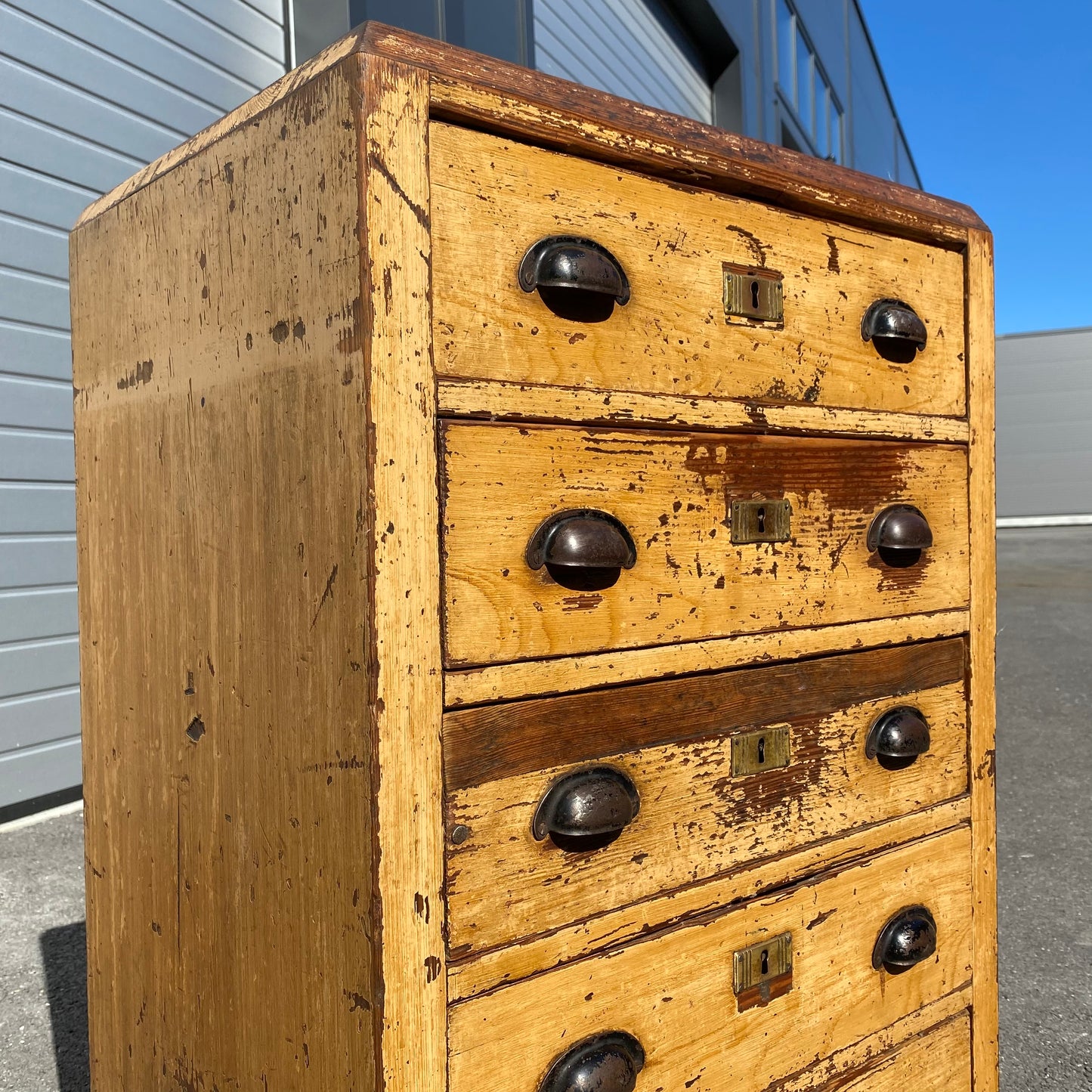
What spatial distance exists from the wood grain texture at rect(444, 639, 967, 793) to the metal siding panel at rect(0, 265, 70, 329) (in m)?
2.88

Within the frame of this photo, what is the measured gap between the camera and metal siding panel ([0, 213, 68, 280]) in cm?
322

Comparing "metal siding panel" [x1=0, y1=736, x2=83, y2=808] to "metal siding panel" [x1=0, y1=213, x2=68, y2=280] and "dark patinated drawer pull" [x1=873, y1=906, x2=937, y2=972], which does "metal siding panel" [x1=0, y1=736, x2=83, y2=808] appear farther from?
"dark patinated drawer pull" [x1=873, y1=906, x2=937, y2=972]

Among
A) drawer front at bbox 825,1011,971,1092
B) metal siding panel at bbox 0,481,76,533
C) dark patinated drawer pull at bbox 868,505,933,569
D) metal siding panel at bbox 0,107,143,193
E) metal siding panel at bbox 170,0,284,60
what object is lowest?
drawer front at bbox 825,1011,971,1092

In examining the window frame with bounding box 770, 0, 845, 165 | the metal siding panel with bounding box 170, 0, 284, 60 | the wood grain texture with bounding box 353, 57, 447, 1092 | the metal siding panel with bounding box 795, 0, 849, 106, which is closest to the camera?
the wood grain texture with bounding box 353, 57, 447, 1092

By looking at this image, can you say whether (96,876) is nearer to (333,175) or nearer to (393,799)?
(393,799)

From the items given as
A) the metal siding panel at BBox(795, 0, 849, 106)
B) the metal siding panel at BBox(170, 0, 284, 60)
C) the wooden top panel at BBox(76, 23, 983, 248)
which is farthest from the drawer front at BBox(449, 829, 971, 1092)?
the metal siding panel at BBox(795, 0, 849, 106)

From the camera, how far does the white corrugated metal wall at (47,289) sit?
3.23 meters

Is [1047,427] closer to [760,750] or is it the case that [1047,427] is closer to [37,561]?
[37,561]

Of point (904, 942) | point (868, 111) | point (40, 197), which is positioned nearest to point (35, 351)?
point (40, 197)

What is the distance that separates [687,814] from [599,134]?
0.81 metres

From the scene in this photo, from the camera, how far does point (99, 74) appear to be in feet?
11.3

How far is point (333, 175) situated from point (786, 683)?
856 mm

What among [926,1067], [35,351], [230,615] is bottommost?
[926,1067]

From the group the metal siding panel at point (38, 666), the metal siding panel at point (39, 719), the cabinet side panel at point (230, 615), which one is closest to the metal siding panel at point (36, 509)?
the metal siding panel at point (38, 666)
